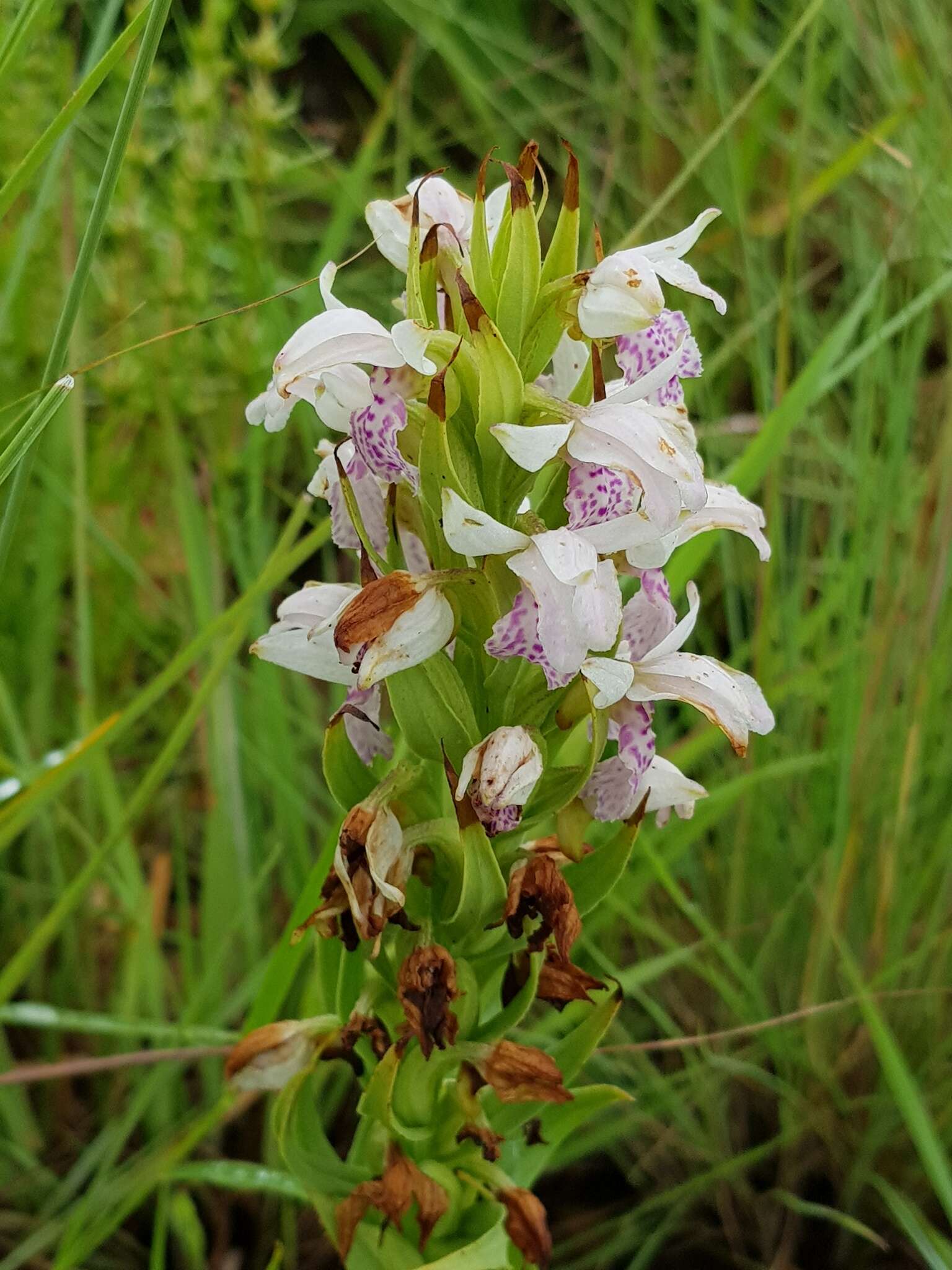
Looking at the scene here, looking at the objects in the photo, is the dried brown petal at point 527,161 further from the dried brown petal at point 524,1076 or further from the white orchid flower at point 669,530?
the dried brown petal at point 524,1076

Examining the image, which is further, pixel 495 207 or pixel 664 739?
pixel 664 739

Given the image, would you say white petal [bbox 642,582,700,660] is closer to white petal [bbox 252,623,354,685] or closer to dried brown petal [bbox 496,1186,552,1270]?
white petal [bbox 252,623,354,685]

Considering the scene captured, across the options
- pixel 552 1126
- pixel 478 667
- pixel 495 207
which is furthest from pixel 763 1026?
pixel 495 207

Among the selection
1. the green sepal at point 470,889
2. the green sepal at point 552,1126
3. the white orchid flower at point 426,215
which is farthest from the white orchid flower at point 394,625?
the green sepal at point 552,1126

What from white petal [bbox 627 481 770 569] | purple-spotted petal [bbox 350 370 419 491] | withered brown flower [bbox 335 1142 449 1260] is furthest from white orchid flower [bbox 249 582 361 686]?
withered brown flower [bbox 335 1142 449 1260]

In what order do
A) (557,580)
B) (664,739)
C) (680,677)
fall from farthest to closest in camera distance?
(664,739)
(680,677)
(557,580)

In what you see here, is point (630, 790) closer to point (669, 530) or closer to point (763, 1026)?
point (669, 530)

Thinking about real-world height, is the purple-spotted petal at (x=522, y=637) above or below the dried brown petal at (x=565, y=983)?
above
